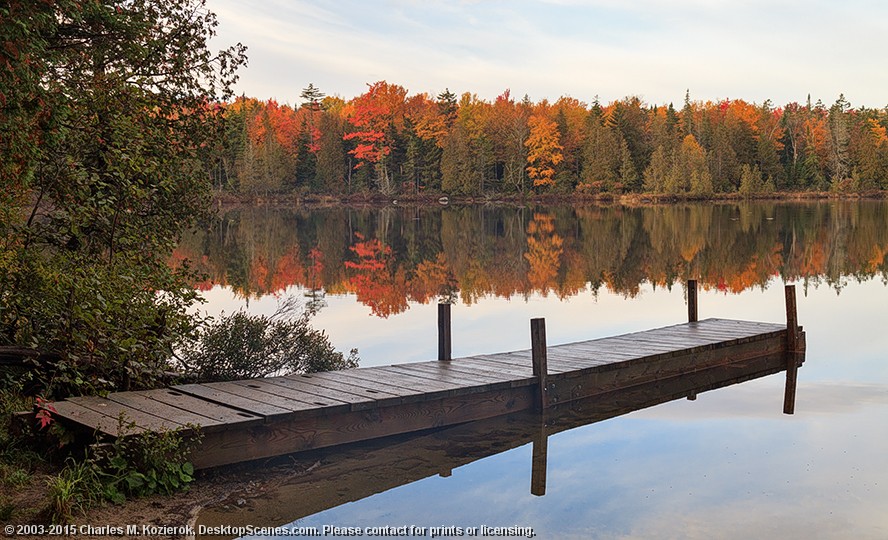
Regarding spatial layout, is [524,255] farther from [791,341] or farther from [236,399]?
[236,399]

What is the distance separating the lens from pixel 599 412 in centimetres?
1133

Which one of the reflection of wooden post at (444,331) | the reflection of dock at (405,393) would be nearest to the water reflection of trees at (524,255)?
the reflection of wooden post at (444,331)

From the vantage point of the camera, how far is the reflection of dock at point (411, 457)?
7.59 metres

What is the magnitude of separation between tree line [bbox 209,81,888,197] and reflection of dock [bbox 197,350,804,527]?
7506cm

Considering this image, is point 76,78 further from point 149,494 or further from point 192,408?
point 149,494

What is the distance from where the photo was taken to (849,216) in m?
59.8

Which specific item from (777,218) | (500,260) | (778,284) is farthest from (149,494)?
(777,218)

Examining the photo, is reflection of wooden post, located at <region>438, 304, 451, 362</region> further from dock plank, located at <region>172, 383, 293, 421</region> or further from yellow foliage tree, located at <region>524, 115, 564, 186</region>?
yellow foliage tree, located at <region>524, 115, 564, 186</region>

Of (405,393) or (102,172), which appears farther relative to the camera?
(102,172)

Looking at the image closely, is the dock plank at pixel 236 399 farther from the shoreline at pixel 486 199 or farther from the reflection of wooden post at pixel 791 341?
the shoreline at pixel 486 199

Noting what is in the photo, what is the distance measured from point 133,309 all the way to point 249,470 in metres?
1.83

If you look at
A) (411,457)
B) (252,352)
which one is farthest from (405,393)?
(252,352)

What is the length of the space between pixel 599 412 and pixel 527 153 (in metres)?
80.8

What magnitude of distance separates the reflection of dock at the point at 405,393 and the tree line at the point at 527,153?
73154mm
